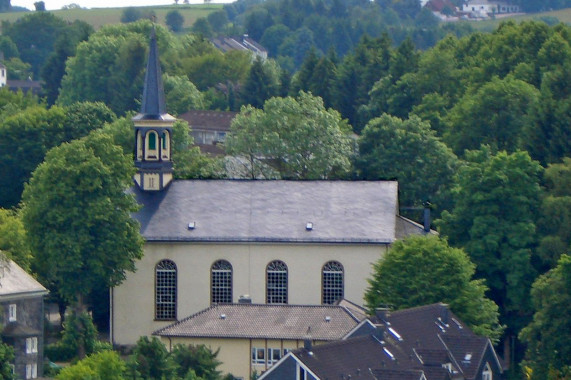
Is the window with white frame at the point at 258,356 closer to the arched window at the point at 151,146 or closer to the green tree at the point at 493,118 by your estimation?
the arched window at the point at 151,146

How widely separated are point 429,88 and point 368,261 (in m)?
45.6

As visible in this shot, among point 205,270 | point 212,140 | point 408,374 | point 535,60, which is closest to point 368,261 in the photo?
point 205,270

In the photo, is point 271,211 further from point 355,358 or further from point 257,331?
point 355,358

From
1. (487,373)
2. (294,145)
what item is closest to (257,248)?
(487,373)

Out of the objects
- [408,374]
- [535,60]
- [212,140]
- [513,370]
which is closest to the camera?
[408,374]

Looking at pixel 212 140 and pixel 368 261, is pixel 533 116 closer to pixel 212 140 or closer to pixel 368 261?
pixel 368 261

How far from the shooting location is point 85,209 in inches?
3334

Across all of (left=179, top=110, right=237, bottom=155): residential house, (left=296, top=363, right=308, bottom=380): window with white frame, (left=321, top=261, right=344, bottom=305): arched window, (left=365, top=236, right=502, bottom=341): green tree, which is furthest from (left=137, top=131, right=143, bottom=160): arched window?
(left=179, top=110, right=237, bottom=155): residential house

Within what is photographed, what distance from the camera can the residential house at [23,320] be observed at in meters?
78.0

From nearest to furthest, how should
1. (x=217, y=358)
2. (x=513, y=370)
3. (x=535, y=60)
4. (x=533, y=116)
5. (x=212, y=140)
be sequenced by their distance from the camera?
1. (x=217, y=358)
2. (x=513, y=370)
3. (x=533, y=116)
4. (x=535, y=60)
5. (x=212, y=140)

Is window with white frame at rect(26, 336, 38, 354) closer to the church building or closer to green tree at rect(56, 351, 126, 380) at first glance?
the church building

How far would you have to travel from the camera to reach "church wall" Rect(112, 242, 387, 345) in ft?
281

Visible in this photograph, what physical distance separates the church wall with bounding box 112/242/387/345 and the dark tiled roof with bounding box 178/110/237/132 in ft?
202

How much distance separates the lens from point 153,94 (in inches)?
3617
